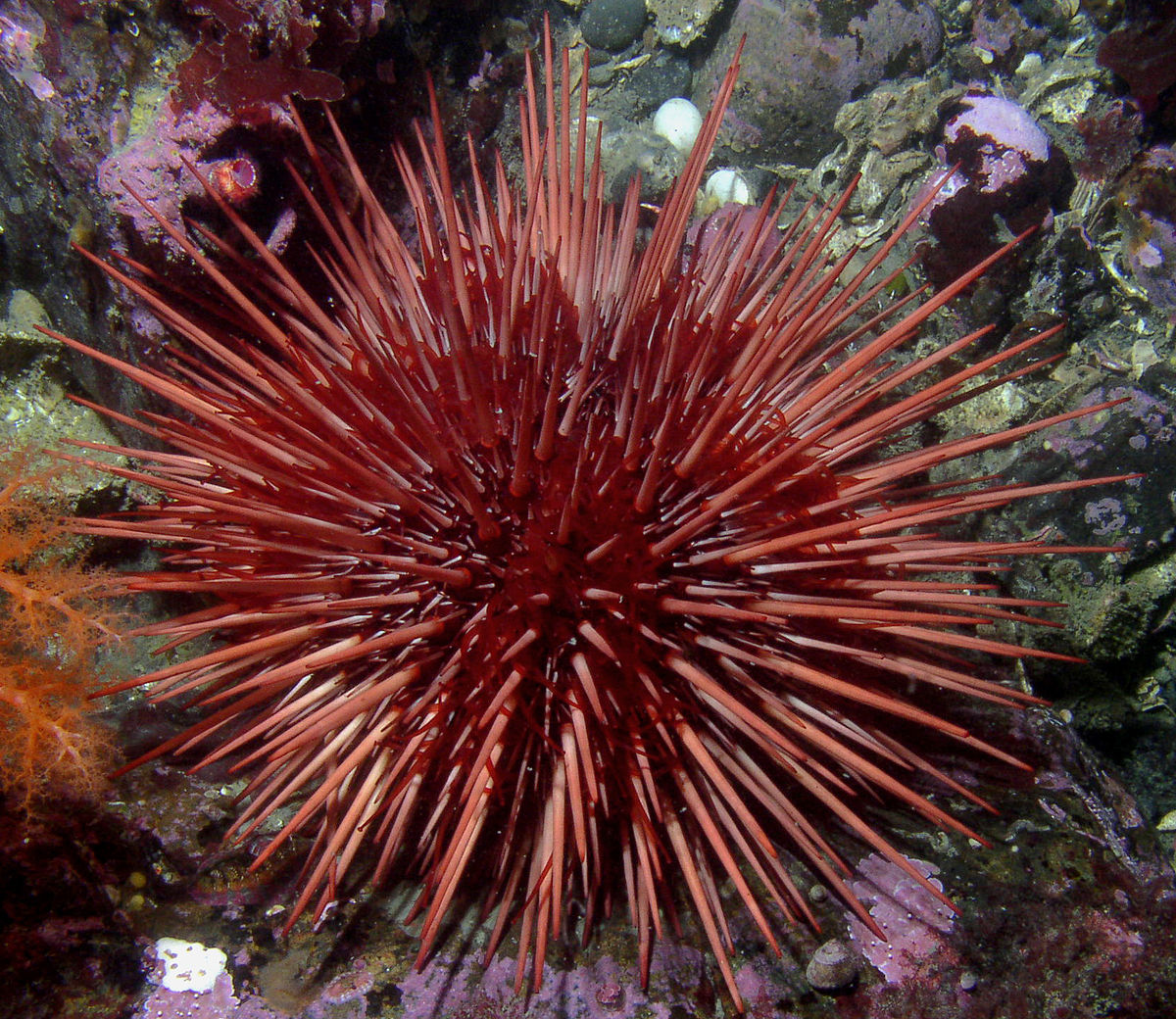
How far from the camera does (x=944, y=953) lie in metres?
1.78

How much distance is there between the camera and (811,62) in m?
4.19

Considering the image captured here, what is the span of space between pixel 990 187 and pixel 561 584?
3.06 m

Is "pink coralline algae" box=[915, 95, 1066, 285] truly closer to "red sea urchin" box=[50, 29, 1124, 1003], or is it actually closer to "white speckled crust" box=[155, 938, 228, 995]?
"red sea urchin" box=[50, 29, 1124, 1003]

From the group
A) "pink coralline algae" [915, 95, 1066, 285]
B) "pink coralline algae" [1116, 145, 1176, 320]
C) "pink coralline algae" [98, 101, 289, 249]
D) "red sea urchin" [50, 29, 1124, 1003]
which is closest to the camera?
"red sea urchin" [50, 29, 1124, 1003]

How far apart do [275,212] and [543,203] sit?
0.91 m

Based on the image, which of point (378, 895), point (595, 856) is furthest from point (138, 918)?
point (595, 856)

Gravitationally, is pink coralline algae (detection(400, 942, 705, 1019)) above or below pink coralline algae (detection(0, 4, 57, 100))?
below

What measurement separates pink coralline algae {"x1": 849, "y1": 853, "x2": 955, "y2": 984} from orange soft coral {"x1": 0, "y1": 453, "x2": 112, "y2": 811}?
2099 millimetres

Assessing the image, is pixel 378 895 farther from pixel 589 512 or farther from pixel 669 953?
pixel 589 512

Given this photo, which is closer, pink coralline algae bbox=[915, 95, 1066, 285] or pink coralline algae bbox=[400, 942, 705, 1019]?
pink coralline algae bbox=[400, 942, 705, 1019]

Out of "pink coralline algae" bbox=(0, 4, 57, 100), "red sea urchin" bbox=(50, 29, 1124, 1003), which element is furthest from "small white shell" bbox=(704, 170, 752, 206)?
"pink coralline algae" bbox=(0, 4, 57, 100)

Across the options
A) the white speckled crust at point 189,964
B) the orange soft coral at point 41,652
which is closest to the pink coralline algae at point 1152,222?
the white speckled crust at point 189,964

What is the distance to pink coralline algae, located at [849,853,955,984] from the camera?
1789 mm

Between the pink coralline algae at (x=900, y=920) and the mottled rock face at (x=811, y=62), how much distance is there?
3.96 meters
